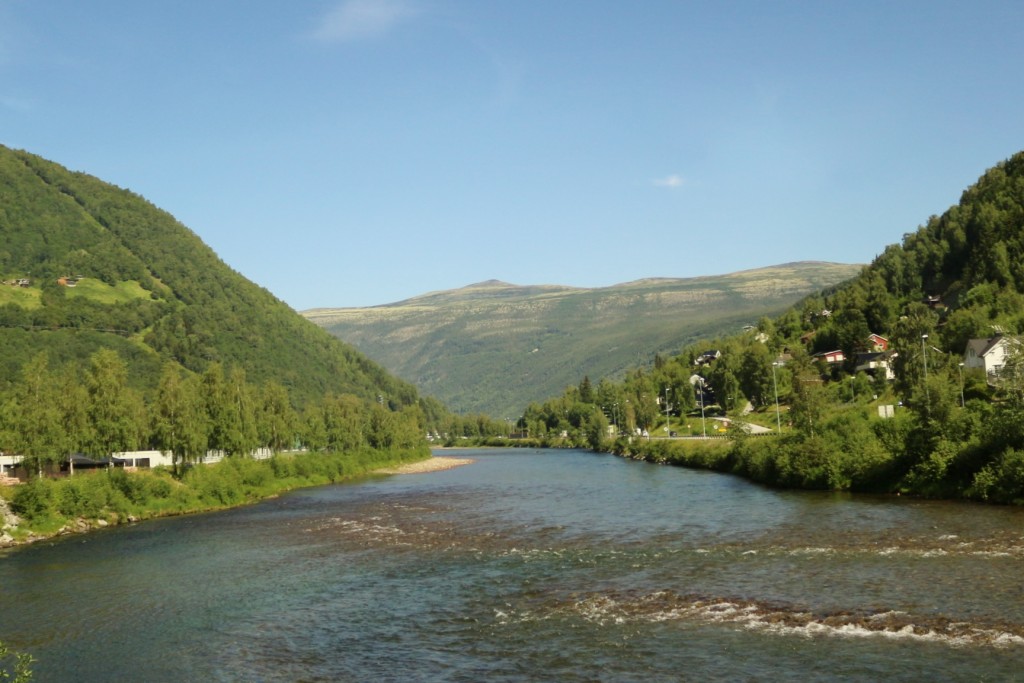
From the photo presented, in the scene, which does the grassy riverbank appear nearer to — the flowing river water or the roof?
the flowing river water

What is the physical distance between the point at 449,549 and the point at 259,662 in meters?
22.4

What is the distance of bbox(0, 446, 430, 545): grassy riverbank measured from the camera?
65000 mm

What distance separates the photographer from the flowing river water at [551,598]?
2769 centimetres

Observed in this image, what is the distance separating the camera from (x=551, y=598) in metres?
36.8

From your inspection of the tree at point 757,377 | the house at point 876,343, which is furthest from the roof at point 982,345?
the tree at point 757,377

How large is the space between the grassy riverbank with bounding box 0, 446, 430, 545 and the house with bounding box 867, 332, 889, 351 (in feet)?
343

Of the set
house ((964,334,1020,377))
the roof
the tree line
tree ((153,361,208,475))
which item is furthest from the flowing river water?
the roof

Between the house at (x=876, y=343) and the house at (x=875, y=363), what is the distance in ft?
12.9

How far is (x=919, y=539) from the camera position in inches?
1761

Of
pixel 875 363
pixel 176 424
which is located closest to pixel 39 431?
pixel 176 424

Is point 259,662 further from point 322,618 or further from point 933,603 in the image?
point 933,603

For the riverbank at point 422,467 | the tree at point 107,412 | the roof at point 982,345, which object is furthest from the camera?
the riverbank at point 422,467

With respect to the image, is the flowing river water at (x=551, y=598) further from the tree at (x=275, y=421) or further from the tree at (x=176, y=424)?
the tree at (x=275, y=421)

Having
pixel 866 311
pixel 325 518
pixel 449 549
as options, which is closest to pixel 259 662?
pixel 449 549
